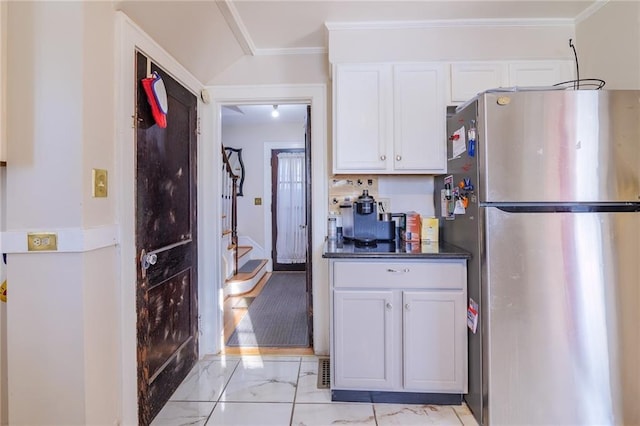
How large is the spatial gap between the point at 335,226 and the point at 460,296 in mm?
1037

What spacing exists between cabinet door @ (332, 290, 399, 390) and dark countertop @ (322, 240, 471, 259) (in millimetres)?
224

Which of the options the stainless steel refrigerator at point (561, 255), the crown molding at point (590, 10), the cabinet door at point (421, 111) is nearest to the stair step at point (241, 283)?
the cabinet door at point (421, 111)

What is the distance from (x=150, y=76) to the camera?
5.71ft

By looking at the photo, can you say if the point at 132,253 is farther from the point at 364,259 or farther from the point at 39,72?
the point at 364,259

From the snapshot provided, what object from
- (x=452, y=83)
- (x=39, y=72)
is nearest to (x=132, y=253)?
(x=39, y=72)

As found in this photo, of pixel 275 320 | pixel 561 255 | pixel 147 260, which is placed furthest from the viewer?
pixel 275 320

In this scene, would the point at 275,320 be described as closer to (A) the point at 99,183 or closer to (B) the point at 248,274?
(B) the point at 248,274

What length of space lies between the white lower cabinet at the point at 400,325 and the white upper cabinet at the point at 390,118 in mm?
737

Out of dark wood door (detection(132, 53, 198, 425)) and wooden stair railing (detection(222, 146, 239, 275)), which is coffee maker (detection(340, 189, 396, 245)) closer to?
dark wood door (detection(132, 53, 198, 425))

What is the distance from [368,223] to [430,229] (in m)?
0.45

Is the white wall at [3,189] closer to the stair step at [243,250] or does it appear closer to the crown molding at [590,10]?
the crown molding at [590,10]

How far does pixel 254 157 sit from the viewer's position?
521cm

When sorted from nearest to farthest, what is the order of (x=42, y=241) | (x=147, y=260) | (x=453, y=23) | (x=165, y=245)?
(x=42, y=241) → (x=147, y=260) → (x=165, y=245) → (x=453, y=23)

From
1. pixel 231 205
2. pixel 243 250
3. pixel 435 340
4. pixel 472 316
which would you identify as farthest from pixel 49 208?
pixel 243 250
